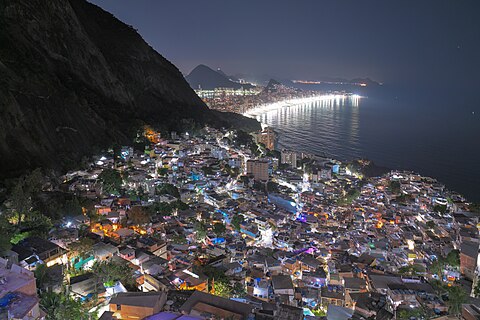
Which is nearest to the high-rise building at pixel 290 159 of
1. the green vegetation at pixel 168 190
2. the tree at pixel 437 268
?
the green vegetation at pixel 168 190

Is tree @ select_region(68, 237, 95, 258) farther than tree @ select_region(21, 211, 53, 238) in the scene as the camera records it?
No

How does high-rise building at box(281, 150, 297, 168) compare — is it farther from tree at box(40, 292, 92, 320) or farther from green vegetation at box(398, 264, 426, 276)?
tree at box(40, 292, 92, 320)

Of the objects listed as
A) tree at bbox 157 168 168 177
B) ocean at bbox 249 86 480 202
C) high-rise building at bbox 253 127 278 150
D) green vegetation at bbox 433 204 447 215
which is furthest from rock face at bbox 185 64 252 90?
green vegetation at bbox 433 204 447 215

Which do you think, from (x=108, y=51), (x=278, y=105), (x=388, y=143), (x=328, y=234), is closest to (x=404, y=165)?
(x=388, y=143)

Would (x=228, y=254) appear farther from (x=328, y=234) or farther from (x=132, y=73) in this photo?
(x=132, y=73)

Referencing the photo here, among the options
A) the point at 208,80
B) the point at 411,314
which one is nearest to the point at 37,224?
the point at 411,314

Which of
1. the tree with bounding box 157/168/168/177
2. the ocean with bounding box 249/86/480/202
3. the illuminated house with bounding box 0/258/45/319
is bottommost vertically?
the ocean with bounding box 249/86/480/202

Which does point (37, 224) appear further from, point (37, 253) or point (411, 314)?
point (411, 314)
